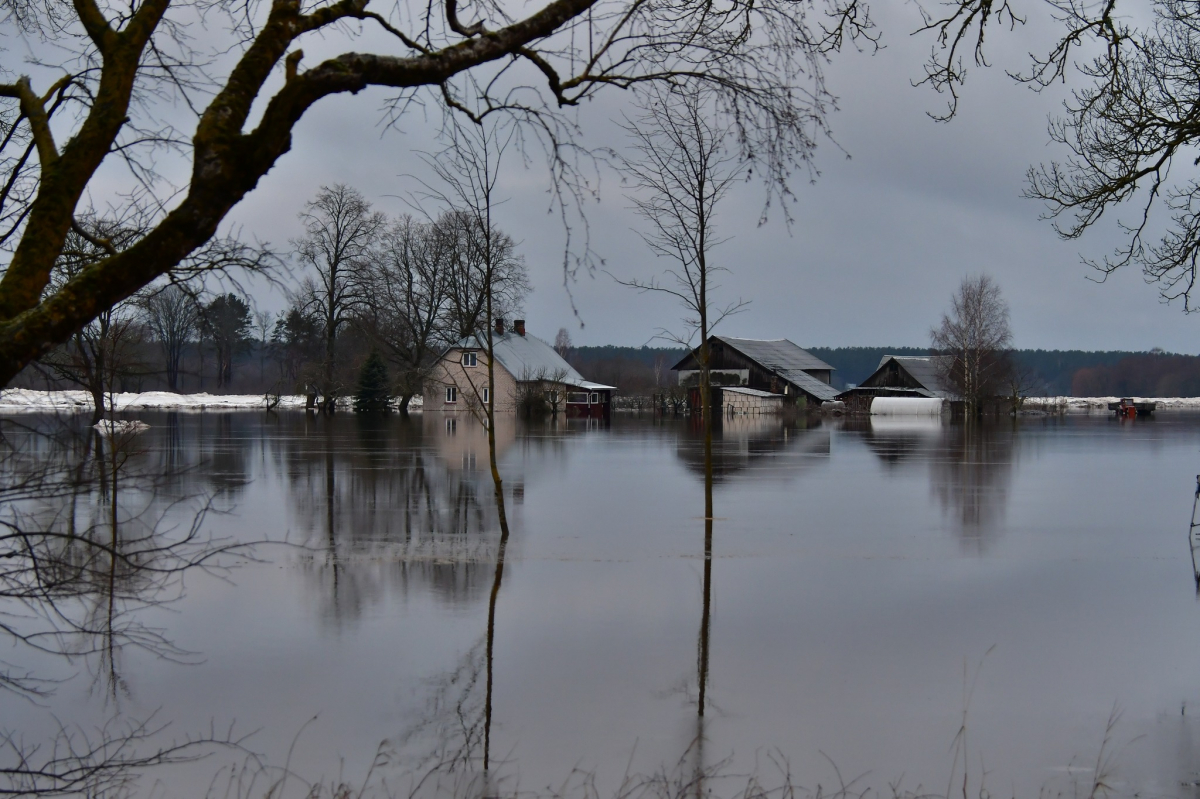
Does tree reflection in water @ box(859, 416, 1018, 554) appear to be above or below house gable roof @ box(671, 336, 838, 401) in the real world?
below

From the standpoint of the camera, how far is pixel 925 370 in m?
90.1

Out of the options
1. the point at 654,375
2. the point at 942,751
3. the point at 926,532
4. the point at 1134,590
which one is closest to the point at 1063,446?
the point at 926,532

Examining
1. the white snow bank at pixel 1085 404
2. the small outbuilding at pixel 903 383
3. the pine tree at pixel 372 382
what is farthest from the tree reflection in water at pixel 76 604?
the white snow bank at pixel 1085 404

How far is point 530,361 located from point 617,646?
67.3m

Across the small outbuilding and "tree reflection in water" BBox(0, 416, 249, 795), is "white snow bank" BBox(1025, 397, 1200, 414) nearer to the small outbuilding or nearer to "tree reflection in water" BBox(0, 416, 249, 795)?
the small outbuilding

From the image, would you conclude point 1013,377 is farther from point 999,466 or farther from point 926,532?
point 926,532

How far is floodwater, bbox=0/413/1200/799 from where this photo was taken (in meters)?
6.83

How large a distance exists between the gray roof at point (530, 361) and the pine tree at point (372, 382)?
19.7ft

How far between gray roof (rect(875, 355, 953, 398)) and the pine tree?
138 feet

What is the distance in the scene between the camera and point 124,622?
10609mm

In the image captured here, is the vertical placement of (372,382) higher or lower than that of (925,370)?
lower

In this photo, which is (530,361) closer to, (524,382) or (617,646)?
(524,382)

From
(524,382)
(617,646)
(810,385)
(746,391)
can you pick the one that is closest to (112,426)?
(617,646)

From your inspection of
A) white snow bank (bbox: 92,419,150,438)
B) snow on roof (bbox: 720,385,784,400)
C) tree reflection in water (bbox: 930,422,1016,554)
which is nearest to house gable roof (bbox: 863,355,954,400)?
snow on roof (bbox: 720,385,784,400)
